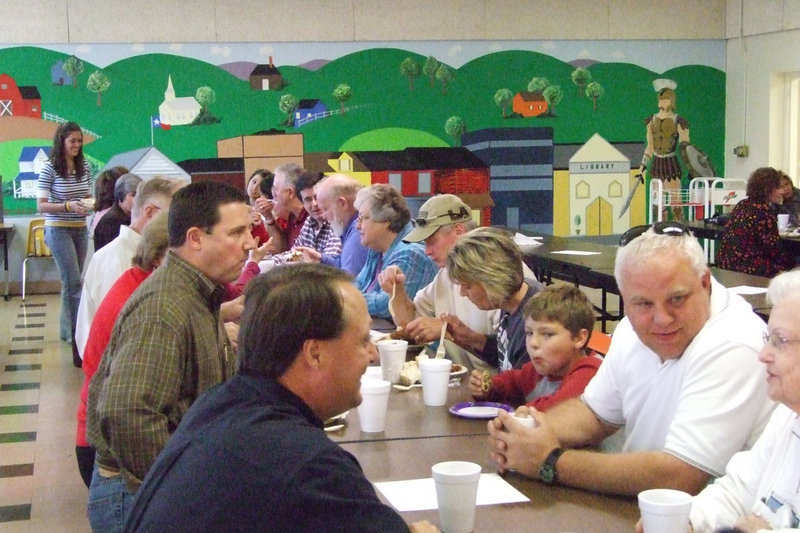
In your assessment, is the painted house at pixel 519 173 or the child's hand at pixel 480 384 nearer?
the child's hand at pixel 480 384

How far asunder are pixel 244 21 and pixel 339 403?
955 cm

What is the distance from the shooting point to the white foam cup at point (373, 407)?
8.39ft

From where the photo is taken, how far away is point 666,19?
1142cm

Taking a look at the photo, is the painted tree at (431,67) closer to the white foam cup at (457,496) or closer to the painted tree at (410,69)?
the painted tree at (410,69)

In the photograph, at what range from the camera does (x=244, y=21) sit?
10500 mm

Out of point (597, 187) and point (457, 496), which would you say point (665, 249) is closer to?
point (457, 496)

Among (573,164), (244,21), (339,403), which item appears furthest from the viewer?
(573,164)

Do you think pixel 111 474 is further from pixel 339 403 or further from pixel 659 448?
pixel 659 448

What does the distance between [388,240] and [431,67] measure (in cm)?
653

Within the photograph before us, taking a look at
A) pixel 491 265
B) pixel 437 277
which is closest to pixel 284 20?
pixel 437 277

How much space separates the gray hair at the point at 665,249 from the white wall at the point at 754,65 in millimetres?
9374

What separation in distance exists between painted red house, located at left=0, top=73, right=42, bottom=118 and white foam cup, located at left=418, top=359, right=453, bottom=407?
333 inches

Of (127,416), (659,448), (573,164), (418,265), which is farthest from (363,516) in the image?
(573,164)

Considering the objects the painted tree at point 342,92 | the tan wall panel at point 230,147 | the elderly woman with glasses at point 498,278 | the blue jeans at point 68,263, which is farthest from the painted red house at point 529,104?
the elderly woman with glasses at point 498,278
